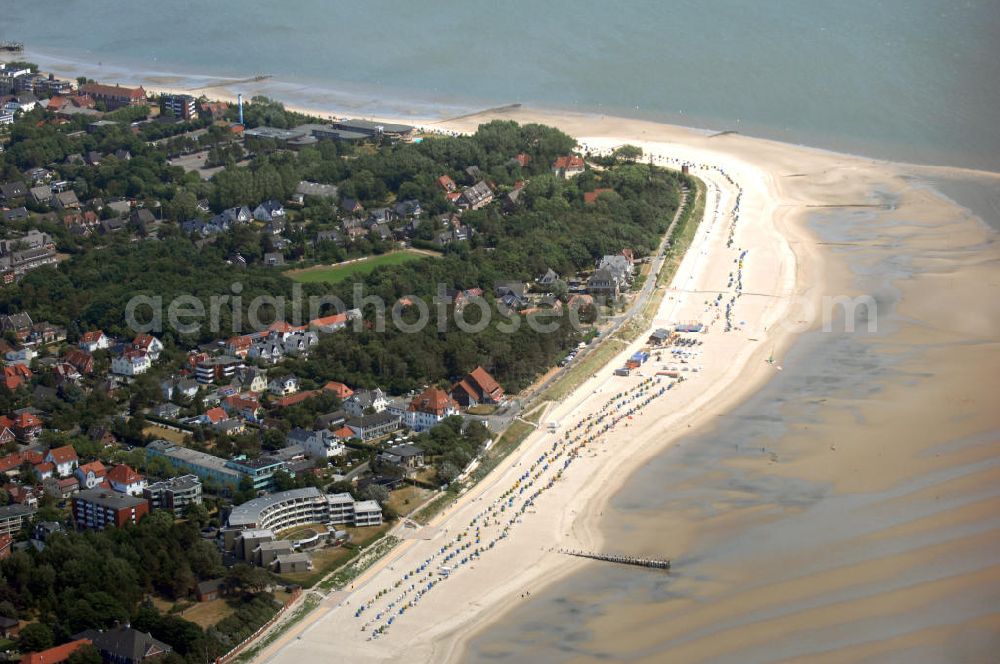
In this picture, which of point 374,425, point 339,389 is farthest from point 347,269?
point 374,425

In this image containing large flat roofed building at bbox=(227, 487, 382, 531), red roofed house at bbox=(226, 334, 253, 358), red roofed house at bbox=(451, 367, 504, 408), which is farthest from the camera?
red roofed house at bbox=(226, 334, 253, 358)

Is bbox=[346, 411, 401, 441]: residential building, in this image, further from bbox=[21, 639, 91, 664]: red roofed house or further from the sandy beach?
bbox=[21, 639, 91, 664]: red roofed house

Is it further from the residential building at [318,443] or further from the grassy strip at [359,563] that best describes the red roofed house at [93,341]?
the grassy strip at [359,563]

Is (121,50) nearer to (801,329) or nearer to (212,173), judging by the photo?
(212,173)

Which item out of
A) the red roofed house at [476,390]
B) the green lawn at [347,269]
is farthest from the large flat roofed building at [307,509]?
the green lawn at [347,269]

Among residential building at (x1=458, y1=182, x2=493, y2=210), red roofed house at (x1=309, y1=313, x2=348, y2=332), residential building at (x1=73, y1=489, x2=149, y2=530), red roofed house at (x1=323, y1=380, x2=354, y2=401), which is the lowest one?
residential building at (x1=73, y1=489, x2=149, y2=530)

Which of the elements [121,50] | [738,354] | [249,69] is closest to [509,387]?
[738,354]

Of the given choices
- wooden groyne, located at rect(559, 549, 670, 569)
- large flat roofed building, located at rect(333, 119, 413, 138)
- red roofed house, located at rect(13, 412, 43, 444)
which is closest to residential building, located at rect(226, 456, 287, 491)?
red roofed house, located at rect(13, 412, 43, 444)
